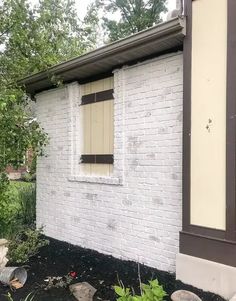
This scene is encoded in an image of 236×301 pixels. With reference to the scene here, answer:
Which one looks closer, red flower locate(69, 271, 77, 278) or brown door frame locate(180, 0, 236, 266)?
brown door frame locate(180, 0, 236, 266)

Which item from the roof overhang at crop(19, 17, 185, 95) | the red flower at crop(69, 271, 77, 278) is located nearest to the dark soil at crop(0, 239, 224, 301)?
the red flower at crop(69, 271, 77, 278)

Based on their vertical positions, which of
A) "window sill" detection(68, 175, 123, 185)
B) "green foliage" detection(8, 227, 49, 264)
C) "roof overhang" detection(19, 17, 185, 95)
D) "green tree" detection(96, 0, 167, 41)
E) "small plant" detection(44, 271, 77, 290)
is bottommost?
"small plant" detection(44, 271, 77, 290)

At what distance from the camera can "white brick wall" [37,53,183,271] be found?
487 centimetres

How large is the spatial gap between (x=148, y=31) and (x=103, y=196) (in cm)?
249

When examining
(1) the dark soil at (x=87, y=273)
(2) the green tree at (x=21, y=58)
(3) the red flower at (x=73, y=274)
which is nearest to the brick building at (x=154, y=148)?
(1) the dark soil at (x=87, y=273)

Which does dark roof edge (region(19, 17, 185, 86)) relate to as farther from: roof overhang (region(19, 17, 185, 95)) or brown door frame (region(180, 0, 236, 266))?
brown door frame (region(180, 0, 236, 266))

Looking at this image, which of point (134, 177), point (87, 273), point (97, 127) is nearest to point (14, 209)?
point (97, 127)

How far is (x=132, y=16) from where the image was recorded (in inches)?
902

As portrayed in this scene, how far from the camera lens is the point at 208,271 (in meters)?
4.15

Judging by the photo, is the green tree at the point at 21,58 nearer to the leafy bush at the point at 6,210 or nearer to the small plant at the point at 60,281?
the leafy bush at the point at 6,210

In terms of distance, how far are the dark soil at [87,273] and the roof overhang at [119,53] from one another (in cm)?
268

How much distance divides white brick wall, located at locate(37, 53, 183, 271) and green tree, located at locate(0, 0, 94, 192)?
0.65 m

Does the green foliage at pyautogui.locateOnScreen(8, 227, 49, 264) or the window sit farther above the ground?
the window

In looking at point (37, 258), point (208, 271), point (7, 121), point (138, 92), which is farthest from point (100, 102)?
point (208, 271)
